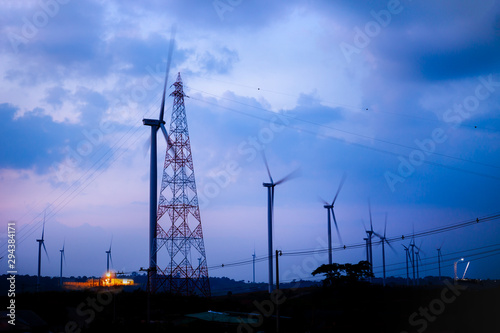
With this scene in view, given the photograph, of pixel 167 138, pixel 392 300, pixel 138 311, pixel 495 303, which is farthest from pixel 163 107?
pixel 495 303

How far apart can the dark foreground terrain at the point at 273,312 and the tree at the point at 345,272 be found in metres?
1.40

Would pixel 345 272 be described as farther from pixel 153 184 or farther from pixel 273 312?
pixel 153 184

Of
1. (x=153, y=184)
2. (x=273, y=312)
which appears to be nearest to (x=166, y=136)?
(x=153, y=184)

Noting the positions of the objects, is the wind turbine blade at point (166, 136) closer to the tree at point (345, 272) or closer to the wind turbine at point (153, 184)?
the wind turbine at point (153, 184)

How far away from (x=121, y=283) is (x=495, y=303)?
65.3m

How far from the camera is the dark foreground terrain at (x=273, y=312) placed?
169 feet

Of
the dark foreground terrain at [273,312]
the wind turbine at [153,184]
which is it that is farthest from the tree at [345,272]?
the wind turbine at [153,184]

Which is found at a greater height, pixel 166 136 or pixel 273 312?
pixel 166 136

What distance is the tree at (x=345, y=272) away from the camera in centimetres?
7731

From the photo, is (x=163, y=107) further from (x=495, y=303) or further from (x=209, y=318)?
(x=495, y=303)

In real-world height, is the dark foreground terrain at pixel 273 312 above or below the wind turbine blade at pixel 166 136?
below

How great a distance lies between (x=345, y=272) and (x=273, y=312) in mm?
19283

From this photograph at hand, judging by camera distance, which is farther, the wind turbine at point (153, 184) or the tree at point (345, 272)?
the tree at point (345, 272)

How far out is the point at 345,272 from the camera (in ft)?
256
